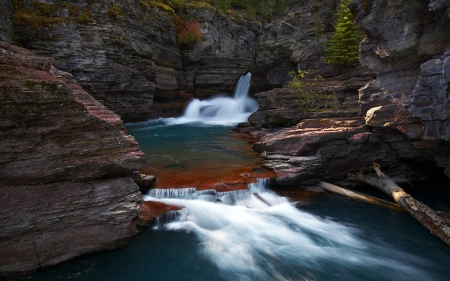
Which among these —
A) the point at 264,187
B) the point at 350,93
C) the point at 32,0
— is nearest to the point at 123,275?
the point at 264,187

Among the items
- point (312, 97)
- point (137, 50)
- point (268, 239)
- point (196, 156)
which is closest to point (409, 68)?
point (312, 97)

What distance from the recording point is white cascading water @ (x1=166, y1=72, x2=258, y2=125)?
95.6 feet

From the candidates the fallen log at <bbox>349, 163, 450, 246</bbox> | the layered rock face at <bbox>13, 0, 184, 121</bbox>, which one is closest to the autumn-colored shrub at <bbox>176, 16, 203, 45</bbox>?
the layered rock face at <bbox>13, 0, 184, 121</bbox>

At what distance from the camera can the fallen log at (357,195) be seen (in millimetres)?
9250

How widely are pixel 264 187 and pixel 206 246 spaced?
369cm

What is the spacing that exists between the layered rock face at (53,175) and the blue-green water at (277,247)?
0.59 m

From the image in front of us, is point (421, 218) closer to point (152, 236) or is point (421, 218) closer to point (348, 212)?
point (348, 212)

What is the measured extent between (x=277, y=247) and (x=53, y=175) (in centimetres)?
623

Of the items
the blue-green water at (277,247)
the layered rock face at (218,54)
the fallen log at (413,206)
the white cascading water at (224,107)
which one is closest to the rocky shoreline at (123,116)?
the blue-green water at (277,247)

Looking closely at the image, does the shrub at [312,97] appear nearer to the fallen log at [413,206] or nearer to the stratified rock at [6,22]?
the fallen log at [413,206]

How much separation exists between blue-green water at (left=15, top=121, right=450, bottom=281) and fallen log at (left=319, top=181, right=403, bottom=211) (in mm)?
216

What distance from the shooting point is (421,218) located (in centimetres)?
816

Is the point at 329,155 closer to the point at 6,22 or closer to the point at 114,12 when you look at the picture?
the point at 114,12

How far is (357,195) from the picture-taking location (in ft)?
32.6
